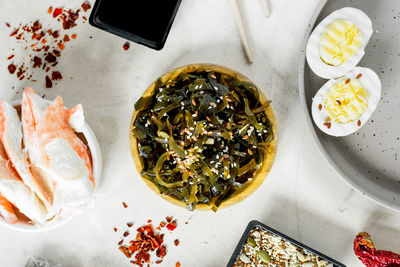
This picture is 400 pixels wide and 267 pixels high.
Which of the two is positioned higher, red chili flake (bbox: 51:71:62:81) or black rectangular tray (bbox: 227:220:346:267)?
red chili flake (bbox: 51:71:62:81)

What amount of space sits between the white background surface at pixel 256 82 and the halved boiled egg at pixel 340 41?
10 cm

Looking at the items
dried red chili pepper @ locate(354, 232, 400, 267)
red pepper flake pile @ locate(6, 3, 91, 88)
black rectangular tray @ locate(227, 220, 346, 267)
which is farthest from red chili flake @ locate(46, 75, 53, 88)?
dried red chili pepper @ locate(354, 232, 400, 267)

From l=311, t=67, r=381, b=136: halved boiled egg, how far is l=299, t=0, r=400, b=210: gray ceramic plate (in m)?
0.03

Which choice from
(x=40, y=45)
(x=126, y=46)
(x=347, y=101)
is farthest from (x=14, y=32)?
(x=347, y=101)

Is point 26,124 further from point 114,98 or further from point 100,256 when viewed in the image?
point 100,256

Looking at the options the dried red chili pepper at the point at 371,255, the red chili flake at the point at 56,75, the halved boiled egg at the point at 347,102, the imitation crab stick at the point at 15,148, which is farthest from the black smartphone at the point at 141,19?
the dried red chili pepper at the point at 371,255

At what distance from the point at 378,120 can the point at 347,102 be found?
0.10m

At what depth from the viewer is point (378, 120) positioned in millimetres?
1113

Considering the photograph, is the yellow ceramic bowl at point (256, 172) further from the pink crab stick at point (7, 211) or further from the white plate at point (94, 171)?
the pink crab stick at point (7, 211)

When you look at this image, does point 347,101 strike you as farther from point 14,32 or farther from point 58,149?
point 14,32

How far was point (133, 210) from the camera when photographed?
1205 millimetres

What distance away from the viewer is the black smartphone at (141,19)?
110cm

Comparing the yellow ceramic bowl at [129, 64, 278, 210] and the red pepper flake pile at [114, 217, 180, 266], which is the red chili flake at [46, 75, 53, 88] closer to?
the yellow ceramic bowl at [129, 64, 278, 210]

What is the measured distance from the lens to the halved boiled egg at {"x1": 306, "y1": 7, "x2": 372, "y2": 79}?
1.06 metres
